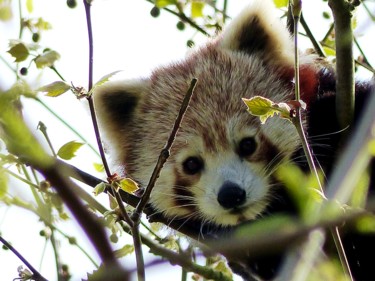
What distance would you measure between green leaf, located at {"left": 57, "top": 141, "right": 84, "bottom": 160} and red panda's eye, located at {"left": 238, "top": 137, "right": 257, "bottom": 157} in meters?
0.99

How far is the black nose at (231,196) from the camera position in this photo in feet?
9.29

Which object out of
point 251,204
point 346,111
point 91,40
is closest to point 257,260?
point 251,204

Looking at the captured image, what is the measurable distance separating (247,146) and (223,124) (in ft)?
0.56

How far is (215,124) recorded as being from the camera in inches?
125

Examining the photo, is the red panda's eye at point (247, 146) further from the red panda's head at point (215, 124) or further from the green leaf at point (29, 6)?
the green leaf at point (29, 6)

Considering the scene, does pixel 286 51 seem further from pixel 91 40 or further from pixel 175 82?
pixel 91 40

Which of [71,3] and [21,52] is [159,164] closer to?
[21,52]

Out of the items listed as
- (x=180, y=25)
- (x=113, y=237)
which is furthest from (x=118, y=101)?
(x=113, y=237)

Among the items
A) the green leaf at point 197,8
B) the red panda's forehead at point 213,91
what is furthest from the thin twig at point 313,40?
the green leaf at point 197,8

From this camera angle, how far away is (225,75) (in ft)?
11.0

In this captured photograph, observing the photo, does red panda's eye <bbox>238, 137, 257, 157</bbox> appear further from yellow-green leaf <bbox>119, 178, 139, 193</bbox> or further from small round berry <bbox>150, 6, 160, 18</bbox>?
yellow-green leaf <bbox>119, 178, 139, 193</bbox>

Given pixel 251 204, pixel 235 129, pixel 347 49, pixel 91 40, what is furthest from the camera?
pixel 235 129

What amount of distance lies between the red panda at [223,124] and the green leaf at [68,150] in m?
0.81

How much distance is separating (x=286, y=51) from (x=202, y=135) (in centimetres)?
66
